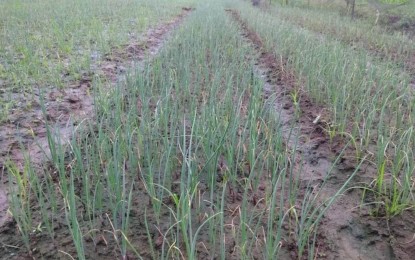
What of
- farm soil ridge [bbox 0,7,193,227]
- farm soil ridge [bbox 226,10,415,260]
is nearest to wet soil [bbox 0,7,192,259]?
farm soil ridge [bbox 0,7,193,227]

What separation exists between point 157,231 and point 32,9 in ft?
31.5

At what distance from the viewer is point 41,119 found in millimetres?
2912

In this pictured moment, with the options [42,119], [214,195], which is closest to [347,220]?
[214,195]

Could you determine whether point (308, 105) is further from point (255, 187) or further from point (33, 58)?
point (33, 58)

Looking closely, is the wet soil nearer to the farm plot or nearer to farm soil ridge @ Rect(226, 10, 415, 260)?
the farm plot

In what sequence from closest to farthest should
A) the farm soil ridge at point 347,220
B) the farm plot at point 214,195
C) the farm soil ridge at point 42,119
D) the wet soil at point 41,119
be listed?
the farm plot at point 214,195 → the farm soil ridge at point 347,220 → the wet soil at point 41,119 → the farm soil ridge at point 42,119

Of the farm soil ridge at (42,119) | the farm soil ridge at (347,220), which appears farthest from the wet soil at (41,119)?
the farm soil ridge at (347,220)

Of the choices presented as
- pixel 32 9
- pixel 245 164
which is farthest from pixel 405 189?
pixel 32 9

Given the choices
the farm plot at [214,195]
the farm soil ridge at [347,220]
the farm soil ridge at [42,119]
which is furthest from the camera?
the farm soil ridge at [42,119]

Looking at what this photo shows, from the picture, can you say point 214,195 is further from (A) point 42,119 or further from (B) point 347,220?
(A) point 42,119

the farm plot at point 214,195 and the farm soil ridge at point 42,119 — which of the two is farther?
the farm soil ridge at point 42,119

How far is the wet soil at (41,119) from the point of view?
1863mm

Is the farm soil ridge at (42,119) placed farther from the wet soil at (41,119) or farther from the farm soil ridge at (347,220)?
the farm soil ridge at (347,220)

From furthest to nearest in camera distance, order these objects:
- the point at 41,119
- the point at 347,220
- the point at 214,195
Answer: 1. the point at 41,119
2. the point at 214,195
3. the point at 347,220
